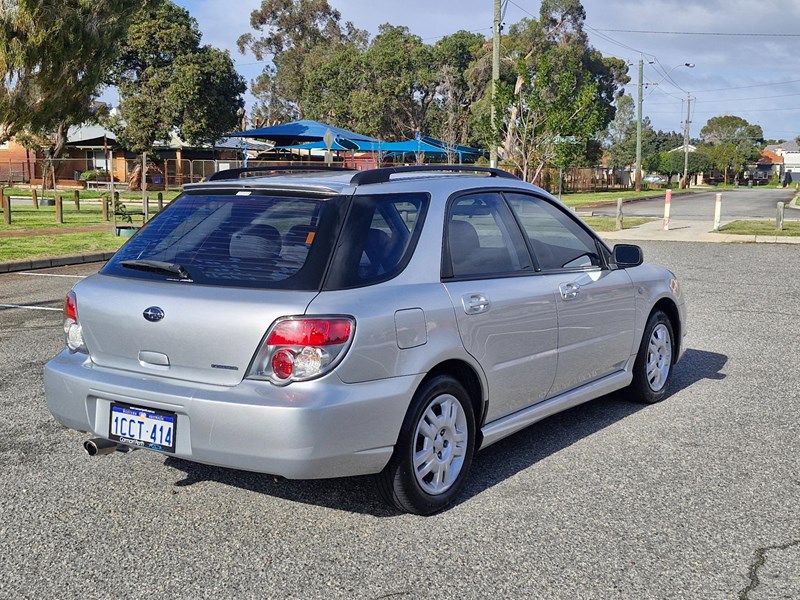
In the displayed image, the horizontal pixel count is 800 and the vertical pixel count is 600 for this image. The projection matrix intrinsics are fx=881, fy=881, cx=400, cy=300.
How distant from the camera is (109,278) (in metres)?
4.28

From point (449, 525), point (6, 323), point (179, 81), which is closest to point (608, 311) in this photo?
point (449, 525)

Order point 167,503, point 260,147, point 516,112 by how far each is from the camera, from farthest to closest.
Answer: point 260,147 → point 516,112 → point 167,503

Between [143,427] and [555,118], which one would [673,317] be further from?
[555,118]

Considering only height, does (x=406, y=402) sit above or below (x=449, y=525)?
above

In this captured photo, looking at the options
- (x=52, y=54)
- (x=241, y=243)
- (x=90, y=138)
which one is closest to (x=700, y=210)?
(x=52, y=54)

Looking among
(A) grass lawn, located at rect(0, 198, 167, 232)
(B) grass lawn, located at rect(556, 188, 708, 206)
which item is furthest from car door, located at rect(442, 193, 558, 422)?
(B) grass lawn, located at rect(556, 188, 708, 206)

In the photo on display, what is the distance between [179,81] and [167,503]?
45646 millimetres

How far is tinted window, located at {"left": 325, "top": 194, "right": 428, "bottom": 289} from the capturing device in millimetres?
3854

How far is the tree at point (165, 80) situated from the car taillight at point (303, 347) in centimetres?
4566

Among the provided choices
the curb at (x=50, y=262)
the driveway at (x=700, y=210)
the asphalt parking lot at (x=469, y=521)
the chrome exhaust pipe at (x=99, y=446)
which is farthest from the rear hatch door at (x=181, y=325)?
the driveway at (x=700, y=210)

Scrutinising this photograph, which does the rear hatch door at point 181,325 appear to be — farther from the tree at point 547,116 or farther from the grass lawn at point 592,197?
the grass lawn at point 592,197

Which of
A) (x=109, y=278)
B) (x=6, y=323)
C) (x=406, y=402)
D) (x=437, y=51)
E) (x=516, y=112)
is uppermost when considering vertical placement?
(x=437, y=51)

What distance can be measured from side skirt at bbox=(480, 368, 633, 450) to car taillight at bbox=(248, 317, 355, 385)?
117cm

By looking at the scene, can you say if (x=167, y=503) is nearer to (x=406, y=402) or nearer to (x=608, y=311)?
(x=406, y=402)
